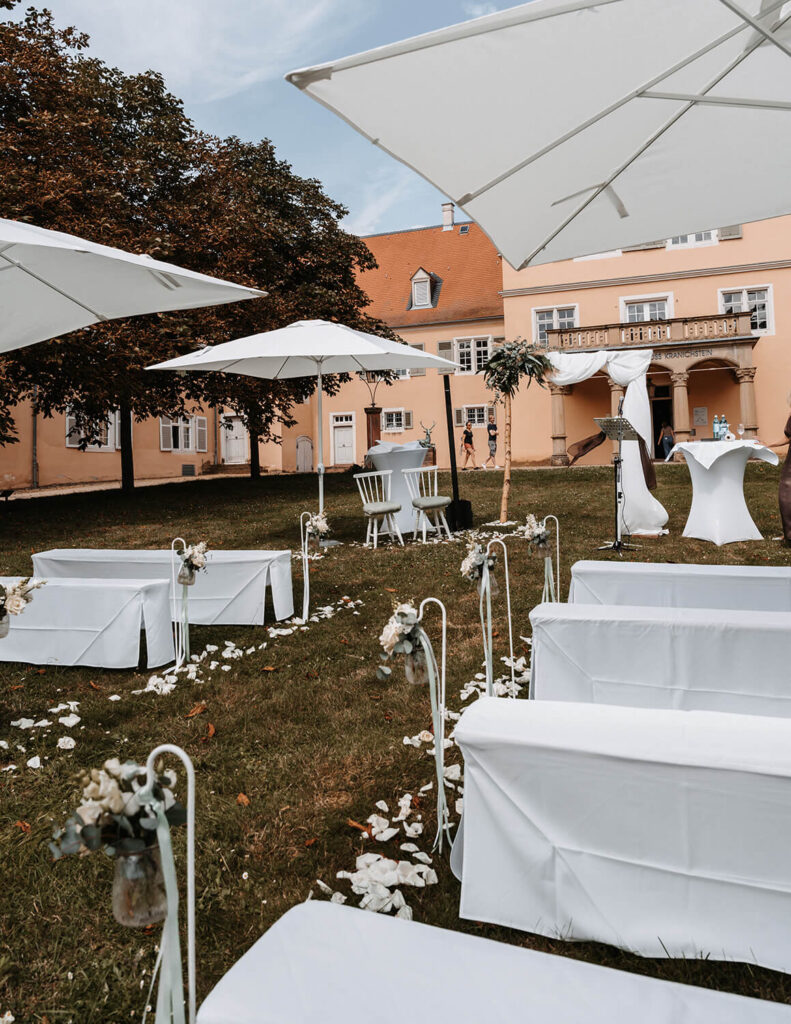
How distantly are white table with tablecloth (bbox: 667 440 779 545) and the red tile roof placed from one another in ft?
69.4

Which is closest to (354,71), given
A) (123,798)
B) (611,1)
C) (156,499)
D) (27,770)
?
(611,1)

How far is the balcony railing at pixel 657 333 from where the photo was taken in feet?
70.9

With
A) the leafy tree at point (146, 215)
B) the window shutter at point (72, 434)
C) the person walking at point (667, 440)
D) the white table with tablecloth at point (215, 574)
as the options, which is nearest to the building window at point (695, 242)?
the person walking at point (667, 440)

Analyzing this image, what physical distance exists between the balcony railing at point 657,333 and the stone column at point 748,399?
1114 mm

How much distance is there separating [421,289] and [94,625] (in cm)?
2809

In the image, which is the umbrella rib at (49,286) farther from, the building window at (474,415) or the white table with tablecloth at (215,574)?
the building window at (474,415)

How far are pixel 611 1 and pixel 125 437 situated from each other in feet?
51.8

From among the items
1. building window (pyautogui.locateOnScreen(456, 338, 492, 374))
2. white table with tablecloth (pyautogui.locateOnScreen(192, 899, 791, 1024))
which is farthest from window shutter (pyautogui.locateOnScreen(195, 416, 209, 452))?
white table with tablecloth (pyautogui.locateOnScreen(192, 899, 791, 1024))

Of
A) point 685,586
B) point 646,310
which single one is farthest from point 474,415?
point 685,586

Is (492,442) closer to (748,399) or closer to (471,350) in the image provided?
(471,350)

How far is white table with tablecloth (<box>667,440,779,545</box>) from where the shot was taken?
317 inches

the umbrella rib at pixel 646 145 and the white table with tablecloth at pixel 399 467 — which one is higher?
the umbrella rib at pixel 646 145

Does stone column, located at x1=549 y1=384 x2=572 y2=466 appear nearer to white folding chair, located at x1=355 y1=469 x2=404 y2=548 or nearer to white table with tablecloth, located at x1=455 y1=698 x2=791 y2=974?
white folding chair, located at x1=355 y1=469 x2=404 y2=548

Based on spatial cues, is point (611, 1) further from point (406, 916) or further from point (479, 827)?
point (406, 916)
